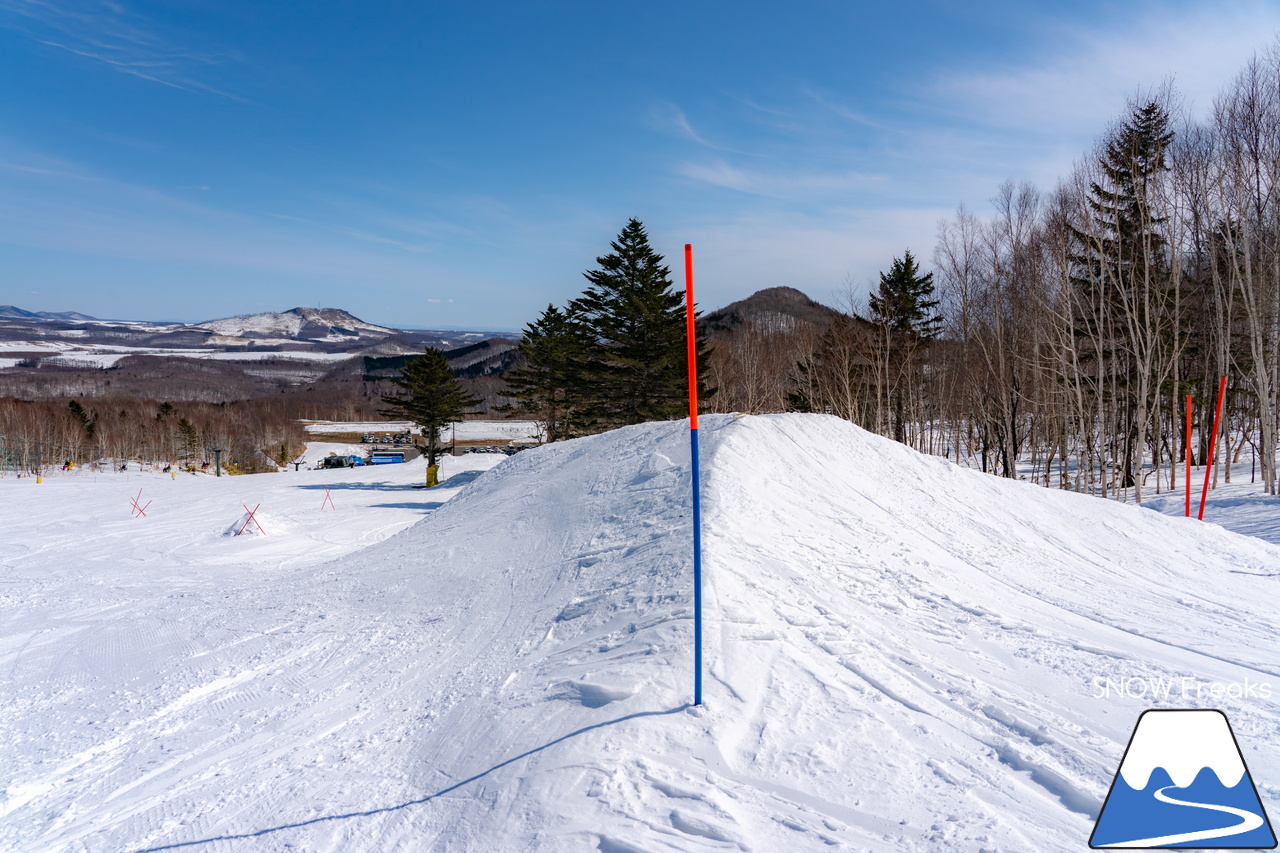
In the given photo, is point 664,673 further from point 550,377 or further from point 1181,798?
point 550,377

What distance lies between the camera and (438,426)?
4038cm

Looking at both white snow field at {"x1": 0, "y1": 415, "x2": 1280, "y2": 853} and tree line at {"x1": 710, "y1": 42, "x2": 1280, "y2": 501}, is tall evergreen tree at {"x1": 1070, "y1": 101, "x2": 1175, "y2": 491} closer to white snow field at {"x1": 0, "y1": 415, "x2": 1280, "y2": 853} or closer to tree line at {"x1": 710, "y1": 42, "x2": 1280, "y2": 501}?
tree line at {"x1": 710, "y1": 42, "x2": 1280, "y2": 501}

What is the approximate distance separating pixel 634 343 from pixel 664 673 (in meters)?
29.6

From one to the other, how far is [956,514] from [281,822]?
9.69 meters

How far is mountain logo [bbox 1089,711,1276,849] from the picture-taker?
3109 millimetres

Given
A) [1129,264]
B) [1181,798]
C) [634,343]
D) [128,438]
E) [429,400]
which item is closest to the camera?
[1181,798]

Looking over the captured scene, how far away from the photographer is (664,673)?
4750 millimetres

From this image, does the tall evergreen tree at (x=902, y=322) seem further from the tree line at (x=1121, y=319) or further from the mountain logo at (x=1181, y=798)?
the mountain logo at (x=1181, y=798)

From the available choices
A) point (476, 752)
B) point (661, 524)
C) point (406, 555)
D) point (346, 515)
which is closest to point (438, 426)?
point (346, 515)

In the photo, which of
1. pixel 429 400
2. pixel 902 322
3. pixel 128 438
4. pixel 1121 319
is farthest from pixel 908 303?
pixel 128 438

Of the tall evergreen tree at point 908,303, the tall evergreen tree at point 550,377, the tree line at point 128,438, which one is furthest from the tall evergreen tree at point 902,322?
the tree line at point 128,438

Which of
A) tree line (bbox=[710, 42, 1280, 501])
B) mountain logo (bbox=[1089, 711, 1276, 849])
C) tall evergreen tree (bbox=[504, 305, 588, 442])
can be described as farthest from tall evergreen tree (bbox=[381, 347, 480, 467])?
mountain logo (bbox=[1089, 711, 1276, 849])

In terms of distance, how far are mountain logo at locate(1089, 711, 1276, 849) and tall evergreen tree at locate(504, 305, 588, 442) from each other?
3449 centimetres

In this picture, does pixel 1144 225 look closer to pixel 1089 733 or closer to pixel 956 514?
pixel 956 514
